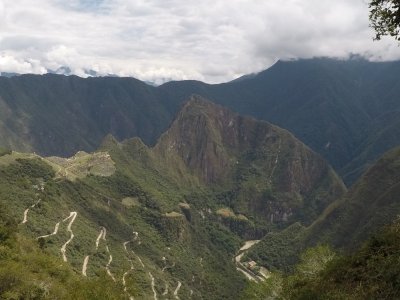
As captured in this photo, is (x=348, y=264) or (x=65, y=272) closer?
(x=348, y=264)

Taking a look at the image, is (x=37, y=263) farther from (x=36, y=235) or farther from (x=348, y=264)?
(x=36, y=235)

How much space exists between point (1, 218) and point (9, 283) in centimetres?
5439

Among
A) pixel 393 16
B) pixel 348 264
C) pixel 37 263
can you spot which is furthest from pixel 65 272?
pixel 393 16

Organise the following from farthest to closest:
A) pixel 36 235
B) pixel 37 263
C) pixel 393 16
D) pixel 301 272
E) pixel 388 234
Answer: pixel 36 235 < pixel 37 263 < pixel 301 272 < pixel 388 234 < pixel 393 16

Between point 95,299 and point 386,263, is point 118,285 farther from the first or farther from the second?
point 386,263

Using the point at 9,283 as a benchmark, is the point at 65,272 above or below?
below

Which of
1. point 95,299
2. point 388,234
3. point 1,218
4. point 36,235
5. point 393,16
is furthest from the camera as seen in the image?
point 36,235

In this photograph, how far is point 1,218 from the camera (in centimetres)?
12781

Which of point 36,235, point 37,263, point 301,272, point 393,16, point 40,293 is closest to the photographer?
point 393,16

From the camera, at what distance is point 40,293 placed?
7750cm

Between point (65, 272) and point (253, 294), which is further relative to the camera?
point (65, 272)

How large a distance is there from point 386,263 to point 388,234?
300 inches

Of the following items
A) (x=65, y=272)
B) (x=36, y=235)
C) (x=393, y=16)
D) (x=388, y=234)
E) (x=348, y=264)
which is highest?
(x=393, y=16)

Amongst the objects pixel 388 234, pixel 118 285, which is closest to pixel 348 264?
pixel 388 234
